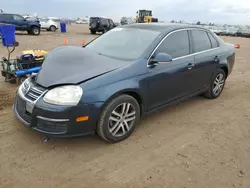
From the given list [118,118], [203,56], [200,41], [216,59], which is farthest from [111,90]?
[216,59]

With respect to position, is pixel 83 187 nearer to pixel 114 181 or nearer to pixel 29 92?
pixel 114 181

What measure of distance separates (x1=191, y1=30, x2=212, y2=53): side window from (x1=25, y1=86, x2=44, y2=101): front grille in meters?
2.75

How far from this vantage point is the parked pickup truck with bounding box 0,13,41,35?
19188mm

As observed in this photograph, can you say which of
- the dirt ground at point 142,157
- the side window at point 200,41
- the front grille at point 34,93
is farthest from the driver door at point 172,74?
the front grille at point 34,93

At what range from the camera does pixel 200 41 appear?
4449 millimetres

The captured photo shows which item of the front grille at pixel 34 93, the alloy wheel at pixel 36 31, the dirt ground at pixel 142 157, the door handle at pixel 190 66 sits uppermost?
the alloy wheel at pixel 36 31

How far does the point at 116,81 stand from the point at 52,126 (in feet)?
3.14

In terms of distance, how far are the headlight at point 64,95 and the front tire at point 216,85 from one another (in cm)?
311

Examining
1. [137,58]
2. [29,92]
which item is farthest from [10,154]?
[137,58]

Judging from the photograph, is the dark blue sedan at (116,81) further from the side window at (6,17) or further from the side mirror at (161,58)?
the side window at (6,17)

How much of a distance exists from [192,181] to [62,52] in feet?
8.63

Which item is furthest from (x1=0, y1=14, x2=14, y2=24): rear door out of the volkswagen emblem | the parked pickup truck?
the volkswagen emblem

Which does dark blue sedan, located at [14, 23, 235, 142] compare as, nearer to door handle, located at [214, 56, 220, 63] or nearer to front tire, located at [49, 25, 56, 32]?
door handle, located at [214, 56, 220, 63]

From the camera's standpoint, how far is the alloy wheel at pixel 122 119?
10.2 feet
